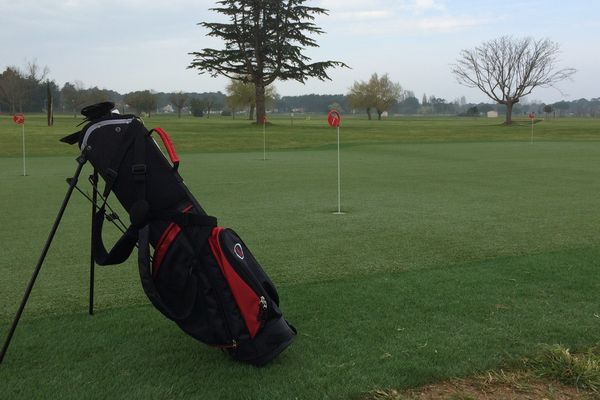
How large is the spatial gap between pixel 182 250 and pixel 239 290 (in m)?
0.39

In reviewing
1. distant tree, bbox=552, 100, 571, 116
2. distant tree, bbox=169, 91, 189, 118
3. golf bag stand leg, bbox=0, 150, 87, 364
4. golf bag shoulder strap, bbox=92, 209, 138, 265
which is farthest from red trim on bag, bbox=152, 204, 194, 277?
distant tree, bbox=552, 100, 571, 116

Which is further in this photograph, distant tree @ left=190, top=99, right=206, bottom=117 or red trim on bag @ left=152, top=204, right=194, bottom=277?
distant tree @ left=190, top=99, right=206, bottom=117

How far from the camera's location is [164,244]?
10.6 feet

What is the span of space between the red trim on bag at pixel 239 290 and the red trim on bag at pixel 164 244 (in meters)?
0.20

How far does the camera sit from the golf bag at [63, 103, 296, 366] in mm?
3199

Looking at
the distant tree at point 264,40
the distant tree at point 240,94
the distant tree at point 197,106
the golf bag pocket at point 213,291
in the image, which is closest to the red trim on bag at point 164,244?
the golf bag pocket at point 213,291

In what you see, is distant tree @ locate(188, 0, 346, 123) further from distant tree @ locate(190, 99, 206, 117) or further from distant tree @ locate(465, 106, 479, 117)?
distant tree @ locate(465, 106, 479, 117)

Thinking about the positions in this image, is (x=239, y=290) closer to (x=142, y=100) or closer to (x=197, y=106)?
(x=142, y=100)

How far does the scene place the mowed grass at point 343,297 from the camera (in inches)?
127

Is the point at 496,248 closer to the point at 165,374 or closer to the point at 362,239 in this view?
the point at 362,239

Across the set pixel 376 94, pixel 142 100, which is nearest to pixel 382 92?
pixel 376 94

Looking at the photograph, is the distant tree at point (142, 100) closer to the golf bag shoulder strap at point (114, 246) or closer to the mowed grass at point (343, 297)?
the mowed grass at point (343, 297)

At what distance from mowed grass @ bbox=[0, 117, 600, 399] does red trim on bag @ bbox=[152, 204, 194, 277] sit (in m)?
0.62

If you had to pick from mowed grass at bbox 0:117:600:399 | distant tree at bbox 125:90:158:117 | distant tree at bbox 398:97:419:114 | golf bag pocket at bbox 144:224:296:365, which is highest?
distant tree at bbox 398:97:419:114
